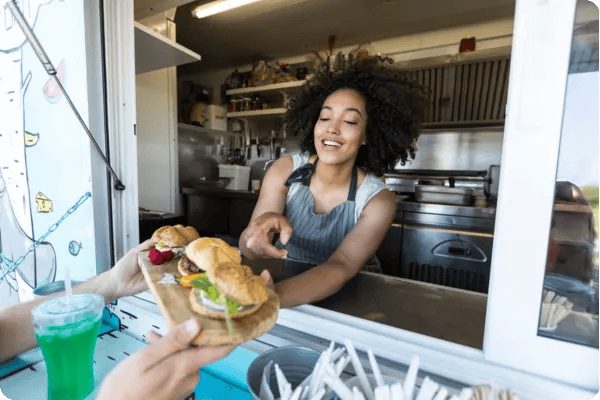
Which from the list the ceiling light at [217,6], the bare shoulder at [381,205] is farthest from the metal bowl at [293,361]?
the ceiling light at [217,6]

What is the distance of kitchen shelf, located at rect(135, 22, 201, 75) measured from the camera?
1.30 metres

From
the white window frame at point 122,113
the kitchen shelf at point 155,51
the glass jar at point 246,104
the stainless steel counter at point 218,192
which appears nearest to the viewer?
the white window frame at point 122,113

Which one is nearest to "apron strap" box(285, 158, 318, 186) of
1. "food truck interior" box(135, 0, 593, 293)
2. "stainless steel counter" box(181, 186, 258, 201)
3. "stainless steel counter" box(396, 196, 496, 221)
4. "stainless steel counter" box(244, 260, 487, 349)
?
"stainless steel counter" box(244, 260, 487, 349)

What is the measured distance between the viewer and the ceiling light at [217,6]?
8.63ft

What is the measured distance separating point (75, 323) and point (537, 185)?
965mm

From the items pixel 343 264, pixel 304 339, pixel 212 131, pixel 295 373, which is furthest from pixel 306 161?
pixel 212 131

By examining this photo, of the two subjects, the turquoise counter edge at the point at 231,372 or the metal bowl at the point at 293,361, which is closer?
the metal bowl at the point at 293,361

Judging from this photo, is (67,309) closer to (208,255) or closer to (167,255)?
(167,255)

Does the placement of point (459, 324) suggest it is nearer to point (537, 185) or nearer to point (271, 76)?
point (537, 185)

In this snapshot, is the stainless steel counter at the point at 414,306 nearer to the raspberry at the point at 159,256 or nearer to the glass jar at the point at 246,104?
the raspberry at the point at 159,256

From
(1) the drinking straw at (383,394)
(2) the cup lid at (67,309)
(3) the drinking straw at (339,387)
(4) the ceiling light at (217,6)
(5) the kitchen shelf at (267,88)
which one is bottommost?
(2) the cup lid at (67,309)

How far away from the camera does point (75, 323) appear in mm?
709

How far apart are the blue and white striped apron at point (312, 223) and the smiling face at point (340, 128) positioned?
19 cm

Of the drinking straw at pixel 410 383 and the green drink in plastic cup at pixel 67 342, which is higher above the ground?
the drinking straw at pixel 410 383
